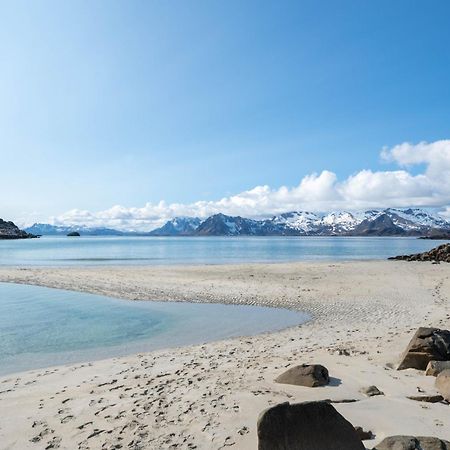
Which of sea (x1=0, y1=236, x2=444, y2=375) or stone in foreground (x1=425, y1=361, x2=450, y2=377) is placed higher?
stone in foreground (x1=425, y1=361, x2=450, y2=377)

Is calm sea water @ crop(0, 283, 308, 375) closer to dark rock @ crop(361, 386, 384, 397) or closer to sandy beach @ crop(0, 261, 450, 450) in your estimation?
sandy beach @ crop(0, 261, 450, 450)

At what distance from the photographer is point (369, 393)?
10.5 metres

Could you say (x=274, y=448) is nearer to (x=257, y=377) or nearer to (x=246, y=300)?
(x=257, y=377)

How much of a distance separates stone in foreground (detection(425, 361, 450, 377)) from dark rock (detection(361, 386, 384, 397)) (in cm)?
212

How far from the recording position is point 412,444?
23.1 feet

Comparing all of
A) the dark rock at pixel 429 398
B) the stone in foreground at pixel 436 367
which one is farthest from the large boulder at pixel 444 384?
the stone in foreground at pixel 436 367

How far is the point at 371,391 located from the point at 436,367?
249 centimetres

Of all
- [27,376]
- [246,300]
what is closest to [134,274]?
[246,300]

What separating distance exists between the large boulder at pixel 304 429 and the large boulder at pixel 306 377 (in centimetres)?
415

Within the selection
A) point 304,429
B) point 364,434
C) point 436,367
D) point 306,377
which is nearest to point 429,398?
point 436,367

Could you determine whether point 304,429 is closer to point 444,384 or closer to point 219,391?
point 219,391

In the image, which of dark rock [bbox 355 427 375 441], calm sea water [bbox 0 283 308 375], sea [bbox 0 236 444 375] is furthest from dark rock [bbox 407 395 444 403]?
sea [bbox 0 236 444 375]

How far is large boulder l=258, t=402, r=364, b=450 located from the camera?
673 cm

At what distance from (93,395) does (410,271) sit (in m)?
45.3
